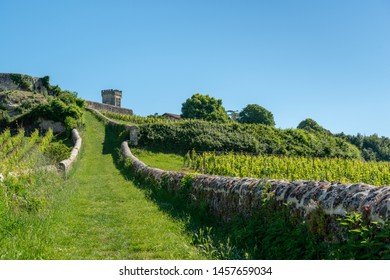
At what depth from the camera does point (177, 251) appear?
23.2 ft

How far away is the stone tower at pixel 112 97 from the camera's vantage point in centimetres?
8629

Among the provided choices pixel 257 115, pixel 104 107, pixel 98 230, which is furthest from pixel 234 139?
pixel 257 115

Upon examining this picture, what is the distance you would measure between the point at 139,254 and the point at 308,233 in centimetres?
292

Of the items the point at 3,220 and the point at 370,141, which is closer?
the point at 3,220

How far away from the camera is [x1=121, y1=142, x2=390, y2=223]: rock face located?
5215 millimetres

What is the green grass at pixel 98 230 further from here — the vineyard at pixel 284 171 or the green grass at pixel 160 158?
the green grass at pixel 160 158

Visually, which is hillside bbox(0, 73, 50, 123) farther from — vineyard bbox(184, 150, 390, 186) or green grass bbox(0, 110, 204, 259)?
green grass bbox(0, 110, 204, 259)

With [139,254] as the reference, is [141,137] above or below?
above

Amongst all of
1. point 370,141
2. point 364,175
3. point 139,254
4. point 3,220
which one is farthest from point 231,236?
point 370,141

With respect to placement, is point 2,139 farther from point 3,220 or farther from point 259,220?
point 259,220

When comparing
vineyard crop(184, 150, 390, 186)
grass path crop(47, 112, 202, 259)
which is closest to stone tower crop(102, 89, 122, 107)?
vineyard crop(184, 150, 390, 186)

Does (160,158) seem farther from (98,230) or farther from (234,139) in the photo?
(98,230)

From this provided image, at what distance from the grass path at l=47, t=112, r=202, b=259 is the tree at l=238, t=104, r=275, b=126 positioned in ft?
217

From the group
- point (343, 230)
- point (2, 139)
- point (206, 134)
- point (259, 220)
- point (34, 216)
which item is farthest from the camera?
point (206, 134)
